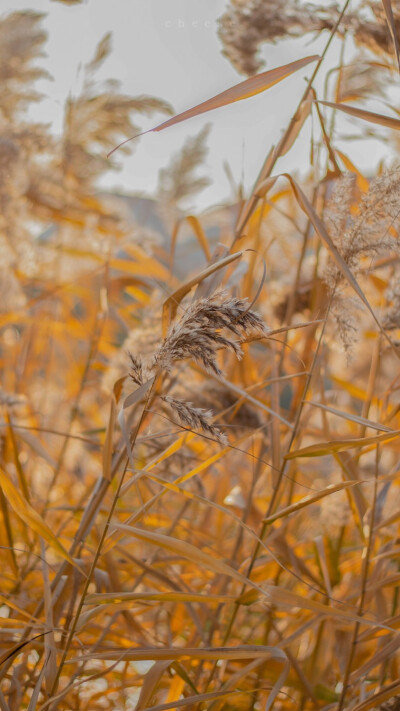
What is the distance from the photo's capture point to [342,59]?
81 cm

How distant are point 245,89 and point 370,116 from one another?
12 centimetres

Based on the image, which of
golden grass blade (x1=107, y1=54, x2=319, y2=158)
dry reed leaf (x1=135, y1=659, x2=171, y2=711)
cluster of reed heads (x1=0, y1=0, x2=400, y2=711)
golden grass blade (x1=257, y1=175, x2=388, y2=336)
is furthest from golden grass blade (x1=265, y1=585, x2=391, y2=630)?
golden grass blade (x1=107, y1=54, x2=319, y2=158)

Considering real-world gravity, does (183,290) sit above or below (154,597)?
above

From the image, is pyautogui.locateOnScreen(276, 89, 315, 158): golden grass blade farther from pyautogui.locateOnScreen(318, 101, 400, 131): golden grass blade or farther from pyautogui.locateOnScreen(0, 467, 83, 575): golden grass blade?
pyautogui.locateOnScreen(0, 467, 83, 575): golden grass blade

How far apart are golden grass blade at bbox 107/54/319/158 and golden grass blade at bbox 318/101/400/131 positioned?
2.3 inches

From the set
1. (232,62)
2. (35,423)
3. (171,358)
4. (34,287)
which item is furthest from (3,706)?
(34,287)

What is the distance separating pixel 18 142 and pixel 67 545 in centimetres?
80

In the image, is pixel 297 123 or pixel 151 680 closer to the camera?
pixel 151 680

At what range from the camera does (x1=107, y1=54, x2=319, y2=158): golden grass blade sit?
1.76ft

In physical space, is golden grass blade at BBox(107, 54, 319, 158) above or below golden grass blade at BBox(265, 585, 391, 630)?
above

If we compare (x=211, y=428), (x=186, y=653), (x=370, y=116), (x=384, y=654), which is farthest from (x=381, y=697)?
(x=370, y=116)

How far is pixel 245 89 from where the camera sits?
59cm

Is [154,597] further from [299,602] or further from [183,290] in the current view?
[183,290]

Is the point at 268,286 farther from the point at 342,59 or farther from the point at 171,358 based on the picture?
the point at 171,358
